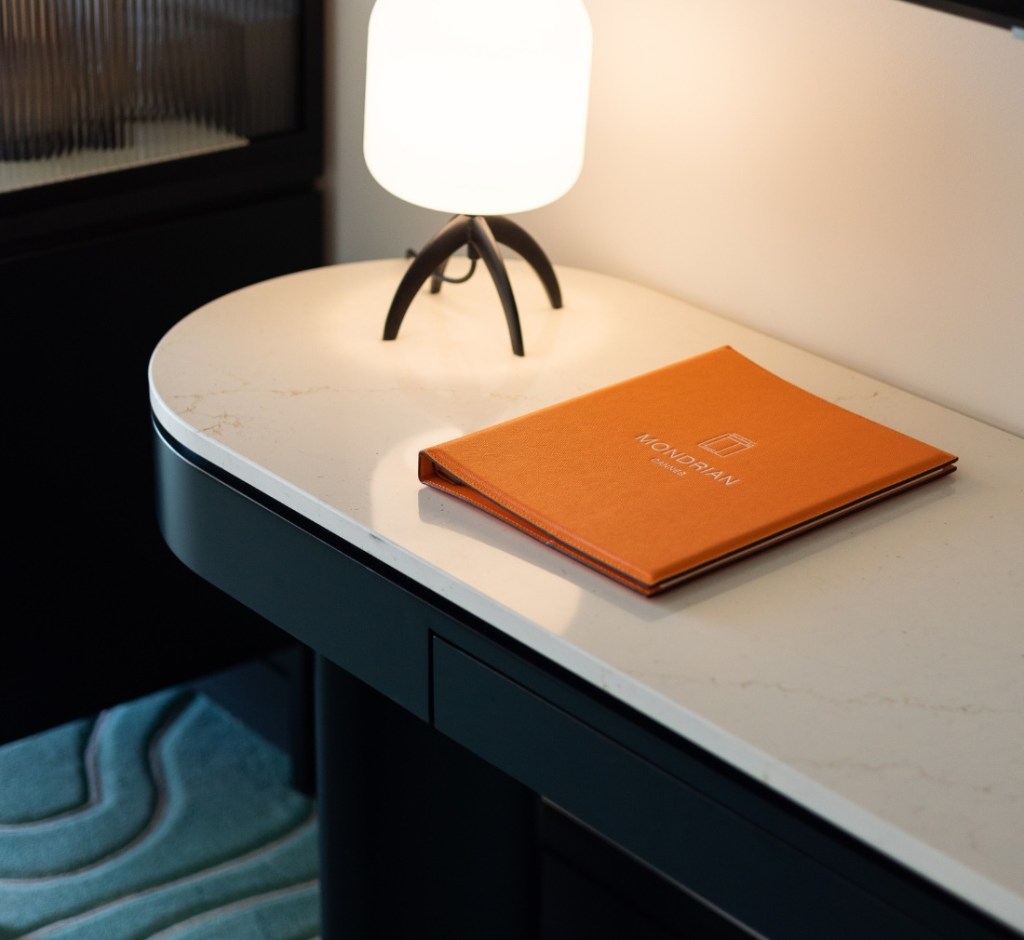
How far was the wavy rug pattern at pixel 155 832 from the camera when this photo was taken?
1654 mm

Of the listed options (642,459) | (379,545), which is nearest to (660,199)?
(642,459)

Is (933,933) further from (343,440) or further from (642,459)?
(343,440)

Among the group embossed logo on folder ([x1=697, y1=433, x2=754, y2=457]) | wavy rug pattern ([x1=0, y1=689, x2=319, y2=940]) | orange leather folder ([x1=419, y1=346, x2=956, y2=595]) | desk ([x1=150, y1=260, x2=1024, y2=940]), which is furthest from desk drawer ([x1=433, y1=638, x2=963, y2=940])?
wavy rug pattern ([x1=0, y1=689, x2=319, y2=940])

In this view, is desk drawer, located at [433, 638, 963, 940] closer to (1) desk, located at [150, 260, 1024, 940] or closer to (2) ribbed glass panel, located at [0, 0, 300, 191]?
(1) desk, located at [150, 260, 1024, 940]

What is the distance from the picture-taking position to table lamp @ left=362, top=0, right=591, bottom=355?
4.16 feet

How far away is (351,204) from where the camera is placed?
1833mm

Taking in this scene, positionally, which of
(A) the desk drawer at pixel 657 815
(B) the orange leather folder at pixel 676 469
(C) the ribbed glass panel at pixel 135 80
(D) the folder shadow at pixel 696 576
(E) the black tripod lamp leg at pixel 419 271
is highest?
(C) the ribbed glass panel at pixel 135 80

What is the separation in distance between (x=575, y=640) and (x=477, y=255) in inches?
24.0

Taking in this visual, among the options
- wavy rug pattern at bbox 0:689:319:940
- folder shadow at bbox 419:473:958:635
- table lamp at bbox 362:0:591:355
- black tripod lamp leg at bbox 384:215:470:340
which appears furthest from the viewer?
wavy rug pattern at bbox 0:689:319:940

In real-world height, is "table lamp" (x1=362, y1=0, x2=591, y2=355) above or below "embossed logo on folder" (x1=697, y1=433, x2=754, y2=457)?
above

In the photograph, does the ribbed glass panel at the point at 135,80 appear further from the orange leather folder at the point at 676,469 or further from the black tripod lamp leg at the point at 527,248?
the orange leather folder at the point at 676,469

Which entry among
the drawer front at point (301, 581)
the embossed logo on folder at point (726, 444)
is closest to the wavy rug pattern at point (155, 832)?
the drawer front at point (301, 581)

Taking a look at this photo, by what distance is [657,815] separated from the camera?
92 cm

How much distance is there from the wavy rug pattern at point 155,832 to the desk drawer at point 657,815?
76 centimetres
